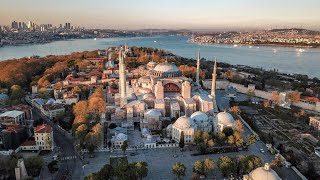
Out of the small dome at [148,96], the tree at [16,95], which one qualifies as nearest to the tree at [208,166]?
the small dome at [148,96]

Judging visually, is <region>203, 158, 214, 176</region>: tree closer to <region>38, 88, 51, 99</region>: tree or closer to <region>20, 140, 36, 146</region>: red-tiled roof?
<region>20, 140, 36, 146</region>: red-tiled roof

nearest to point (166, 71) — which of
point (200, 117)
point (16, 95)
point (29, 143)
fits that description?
point (200, 117)

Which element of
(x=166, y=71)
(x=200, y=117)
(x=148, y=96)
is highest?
(x=166, y=71)

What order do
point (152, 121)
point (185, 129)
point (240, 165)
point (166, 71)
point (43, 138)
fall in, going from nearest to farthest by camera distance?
point (240, 165) < point (43, 138) < point (185, 129) < point (152, 121) < point (166, 71)

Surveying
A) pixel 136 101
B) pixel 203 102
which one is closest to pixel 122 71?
pixel 136 101

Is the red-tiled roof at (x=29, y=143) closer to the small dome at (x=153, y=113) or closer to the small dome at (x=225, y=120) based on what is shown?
the small dome at (x=153, y=113)

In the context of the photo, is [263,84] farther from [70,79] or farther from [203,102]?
[70,79]

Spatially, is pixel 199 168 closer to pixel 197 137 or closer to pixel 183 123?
pixel 197 137
